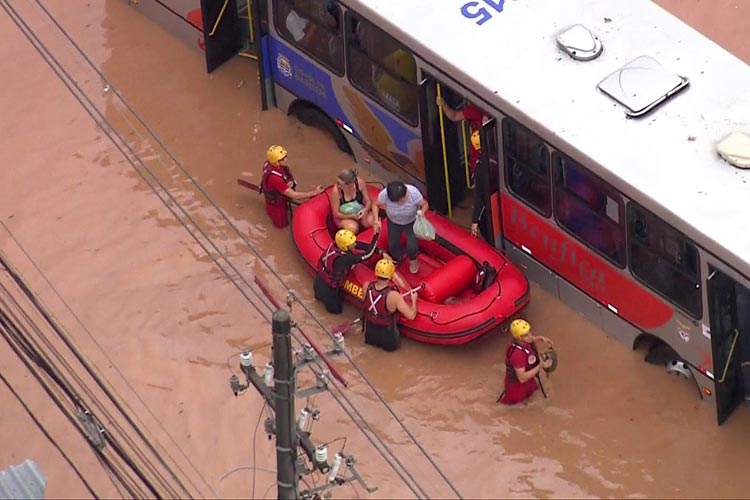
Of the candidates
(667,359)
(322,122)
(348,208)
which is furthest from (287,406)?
(322,122)

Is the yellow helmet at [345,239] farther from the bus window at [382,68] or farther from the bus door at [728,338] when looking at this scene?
the bus door at [728,338]

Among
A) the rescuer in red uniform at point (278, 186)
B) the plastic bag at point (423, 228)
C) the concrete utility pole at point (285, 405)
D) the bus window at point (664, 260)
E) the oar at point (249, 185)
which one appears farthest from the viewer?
the oar at point (249, 185)

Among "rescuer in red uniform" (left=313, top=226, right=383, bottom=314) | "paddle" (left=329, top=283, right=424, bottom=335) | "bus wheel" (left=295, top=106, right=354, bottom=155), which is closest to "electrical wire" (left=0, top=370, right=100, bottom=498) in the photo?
"paddle" (left=329, top=283, right=424, bottom=335)

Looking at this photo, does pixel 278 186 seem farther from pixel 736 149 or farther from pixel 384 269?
pixel 736 149

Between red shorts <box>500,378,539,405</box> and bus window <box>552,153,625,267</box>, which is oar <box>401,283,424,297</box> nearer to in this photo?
red shorts <box>500,378,539,405</box>

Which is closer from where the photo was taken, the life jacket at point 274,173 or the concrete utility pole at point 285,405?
the concrete utility pole at point 285,405

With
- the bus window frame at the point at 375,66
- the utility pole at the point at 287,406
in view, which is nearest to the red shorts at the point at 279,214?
the bus window frame at the point at 375,66
